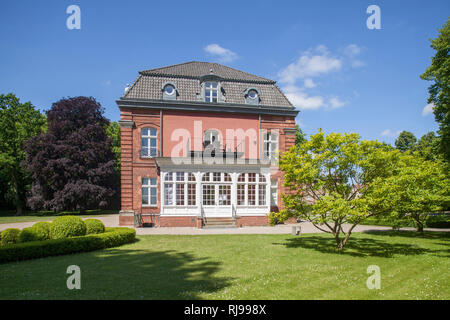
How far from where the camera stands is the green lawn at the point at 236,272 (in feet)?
20.4

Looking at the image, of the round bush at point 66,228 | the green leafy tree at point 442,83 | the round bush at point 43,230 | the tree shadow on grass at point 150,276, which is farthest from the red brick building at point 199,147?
the green leafy tree at point 442,83

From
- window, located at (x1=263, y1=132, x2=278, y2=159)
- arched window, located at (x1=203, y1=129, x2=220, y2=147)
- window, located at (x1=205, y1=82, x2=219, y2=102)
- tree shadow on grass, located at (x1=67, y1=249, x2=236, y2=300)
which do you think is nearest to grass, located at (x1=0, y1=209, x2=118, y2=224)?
arched window, located at (x1=203, y1=129, x2=220, y2=147)

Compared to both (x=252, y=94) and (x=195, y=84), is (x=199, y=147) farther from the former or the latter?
(x=252, y=94)

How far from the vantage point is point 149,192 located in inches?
780

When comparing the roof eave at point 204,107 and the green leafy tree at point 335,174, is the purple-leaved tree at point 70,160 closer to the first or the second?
the roof eave at point 204,107

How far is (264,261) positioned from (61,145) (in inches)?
1165

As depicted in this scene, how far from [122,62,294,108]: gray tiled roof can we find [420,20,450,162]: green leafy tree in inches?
385

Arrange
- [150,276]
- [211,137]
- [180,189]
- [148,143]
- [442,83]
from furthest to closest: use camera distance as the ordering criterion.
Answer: [211,137]
[148,143]
[180,189]
[442,83]
[150,276]

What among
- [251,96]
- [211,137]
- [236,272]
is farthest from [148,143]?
[236,272]

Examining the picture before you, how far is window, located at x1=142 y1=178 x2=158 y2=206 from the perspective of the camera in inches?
777

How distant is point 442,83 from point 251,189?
564 inches

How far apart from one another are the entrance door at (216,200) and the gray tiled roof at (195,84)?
24.0 ft

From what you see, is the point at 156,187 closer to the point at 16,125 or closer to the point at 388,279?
the point at 388,279
